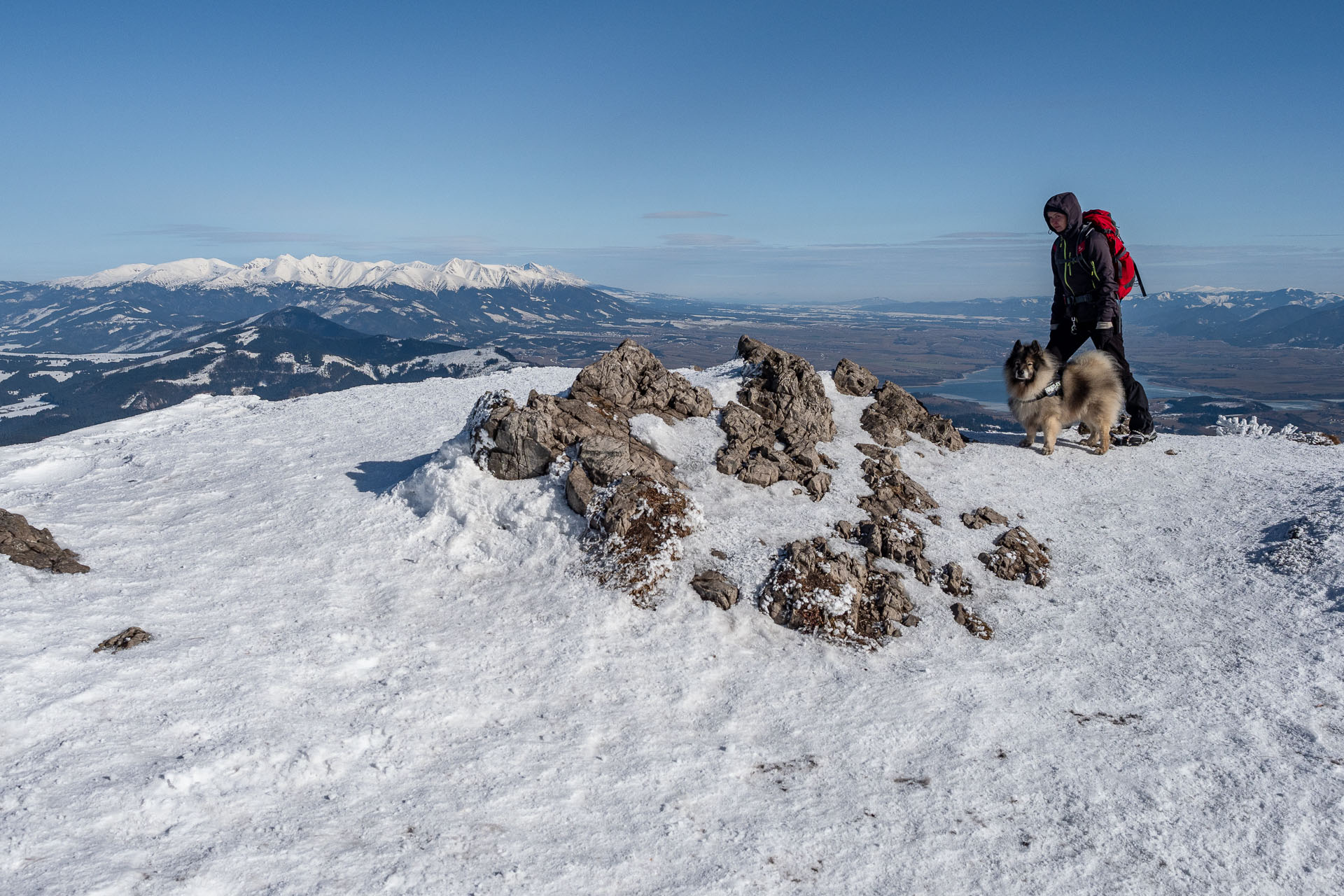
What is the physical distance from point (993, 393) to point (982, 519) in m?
→ 142

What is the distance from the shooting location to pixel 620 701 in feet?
22.7

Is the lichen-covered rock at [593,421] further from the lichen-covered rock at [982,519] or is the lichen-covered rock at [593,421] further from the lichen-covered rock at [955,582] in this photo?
the lichen-covered rock at [982,519]

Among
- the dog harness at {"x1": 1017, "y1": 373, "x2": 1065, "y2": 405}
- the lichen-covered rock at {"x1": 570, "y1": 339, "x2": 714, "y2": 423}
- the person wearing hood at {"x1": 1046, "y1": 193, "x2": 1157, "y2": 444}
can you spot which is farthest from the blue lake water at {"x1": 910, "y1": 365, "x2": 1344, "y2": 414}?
the lichen-covered rock at {"x1": 570, "y1": 339, "x2": 714, "y2": 423}

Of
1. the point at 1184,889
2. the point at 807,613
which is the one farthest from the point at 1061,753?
the point at 807,613

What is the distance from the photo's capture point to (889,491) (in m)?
11.0

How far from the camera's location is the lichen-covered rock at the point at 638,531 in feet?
28.9

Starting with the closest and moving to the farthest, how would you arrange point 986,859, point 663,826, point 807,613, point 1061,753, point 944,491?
point 986,859 < point 663,826 < point 1061,753 < point 807,613 < point 944,491

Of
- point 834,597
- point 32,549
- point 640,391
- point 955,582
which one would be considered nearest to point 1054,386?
point 955,582

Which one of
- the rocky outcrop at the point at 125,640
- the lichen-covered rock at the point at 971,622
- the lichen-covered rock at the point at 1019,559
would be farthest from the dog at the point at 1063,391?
the rocky outcrop at the point at 125,640

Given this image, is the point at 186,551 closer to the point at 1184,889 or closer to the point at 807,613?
the point at 807,613

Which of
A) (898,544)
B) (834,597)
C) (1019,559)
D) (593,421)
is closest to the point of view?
(834,597)

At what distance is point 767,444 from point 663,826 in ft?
24.2

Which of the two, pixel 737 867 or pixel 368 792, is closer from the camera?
pixel 737 867

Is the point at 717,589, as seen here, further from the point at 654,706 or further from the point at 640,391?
the point at 640,391
